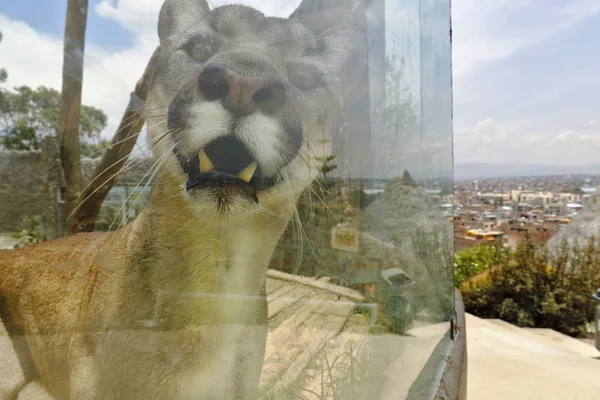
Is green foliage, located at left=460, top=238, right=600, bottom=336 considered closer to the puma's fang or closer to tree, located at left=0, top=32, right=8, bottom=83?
the puma's fang

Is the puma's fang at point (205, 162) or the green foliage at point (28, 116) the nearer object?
the green foliage at point (28, 116)

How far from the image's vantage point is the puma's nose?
3.49ft

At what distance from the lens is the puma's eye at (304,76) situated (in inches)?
51.9

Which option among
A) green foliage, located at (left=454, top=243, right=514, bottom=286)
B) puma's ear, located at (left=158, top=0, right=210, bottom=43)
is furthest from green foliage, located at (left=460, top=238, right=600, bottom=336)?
puma's ear, located at (left=158, top=0, right=210, bottom=43)

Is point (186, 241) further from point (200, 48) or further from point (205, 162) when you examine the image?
point (200, 48)

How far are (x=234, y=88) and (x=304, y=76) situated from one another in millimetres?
393

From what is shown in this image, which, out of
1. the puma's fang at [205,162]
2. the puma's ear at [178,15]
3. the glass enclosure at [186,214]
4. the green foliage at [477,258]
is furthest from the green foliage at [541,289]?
the puma's ear at [178,15]

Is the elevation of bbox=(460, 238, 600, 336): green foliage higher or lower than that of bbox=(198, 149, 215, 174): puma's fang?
lower

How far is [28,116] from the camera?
0.94 m

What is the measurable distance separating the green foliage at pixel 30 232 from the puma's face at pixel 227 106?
350mm

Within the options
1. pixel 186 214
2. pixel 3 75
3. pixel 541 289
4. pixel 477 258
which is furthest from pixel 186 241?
pixel 477 258

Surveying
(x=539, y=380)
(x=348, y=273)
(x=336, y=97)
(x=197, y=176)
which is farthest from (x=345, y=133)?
(x=539, y=380)

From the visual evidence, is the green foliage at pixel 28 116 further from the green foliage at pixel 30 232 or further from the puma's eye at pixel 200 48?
the puma's eye at pixel 200 48

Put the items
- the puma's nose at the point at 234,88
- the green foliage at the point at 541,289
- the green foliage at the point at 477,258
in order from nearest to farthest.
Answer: the puma's nose at the point at 234,88 < the green foliage at the point at 541,289 < the green foliage at the point at 477,258
